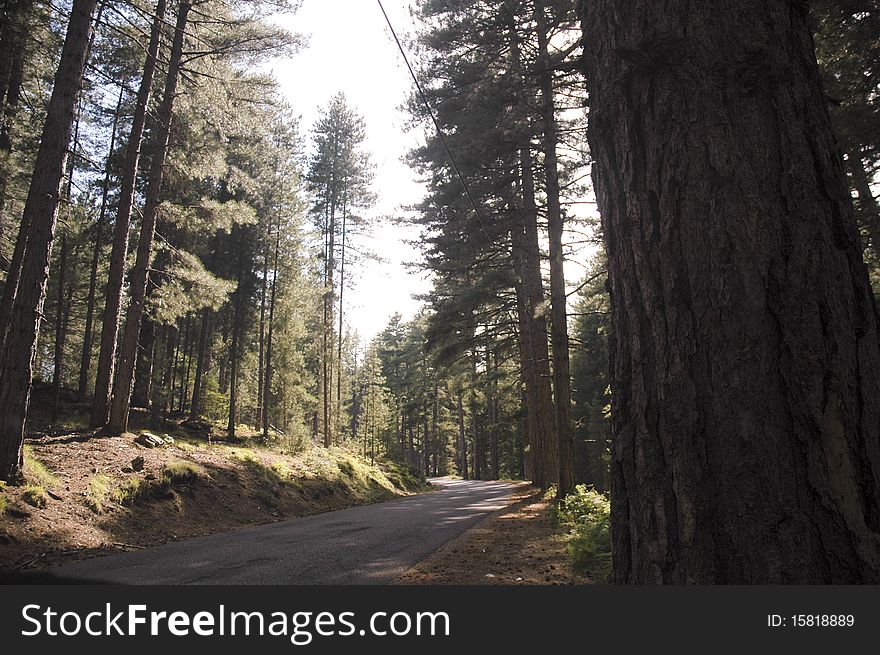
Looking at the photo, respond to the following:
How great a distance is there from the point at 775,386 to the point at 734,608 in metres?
0.69

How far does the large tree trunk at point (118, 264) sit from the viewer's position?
11297mm

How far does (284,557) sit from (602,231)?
5.22 meters

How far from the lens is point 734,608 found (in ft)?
4.96

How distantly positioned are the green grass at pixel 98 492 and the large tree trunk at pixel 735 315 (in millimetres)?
8797

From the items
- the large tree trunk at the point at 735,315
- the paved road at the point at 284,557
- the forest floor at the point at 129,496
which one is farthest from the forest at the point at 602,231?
the paved road at the point at 284,557

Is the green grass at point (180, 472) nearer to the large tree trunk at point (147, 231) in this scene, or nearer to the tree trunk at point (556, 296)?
the large tree trunk at point (147, 231)

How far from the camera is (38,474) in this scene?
25.5ft

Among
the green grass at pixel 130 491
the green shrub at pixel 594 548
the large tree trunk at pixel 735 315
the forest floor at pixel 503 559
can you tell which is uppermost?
the large tree trunk at pixel 735 315

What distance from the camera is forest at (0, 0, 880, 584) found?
154cm

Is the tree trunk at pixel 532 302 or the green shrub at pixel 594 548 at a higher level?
the tree trunk at pixel 532 302

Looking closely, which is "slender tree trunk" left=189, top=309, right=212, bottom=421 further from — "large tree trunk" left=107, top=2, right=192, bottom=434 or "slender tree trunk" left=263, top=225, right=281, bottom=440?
"large tree trunk" left=107, top=2, right=192, bottom=434

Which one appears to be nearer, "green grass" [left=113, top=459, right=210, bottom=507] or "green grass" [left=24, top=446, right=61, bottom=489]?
"green grass" [left=24, top=446, right=61, bottom=489]

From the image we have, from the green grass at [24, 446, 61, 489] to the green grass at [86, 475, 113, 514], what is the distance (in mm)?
486

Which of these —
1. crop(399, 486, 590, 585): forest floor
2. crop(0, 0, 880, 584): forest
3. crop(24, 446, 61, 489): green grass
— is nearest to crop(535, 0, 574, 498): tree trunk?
crop(0, 0, 880, 584): forest
